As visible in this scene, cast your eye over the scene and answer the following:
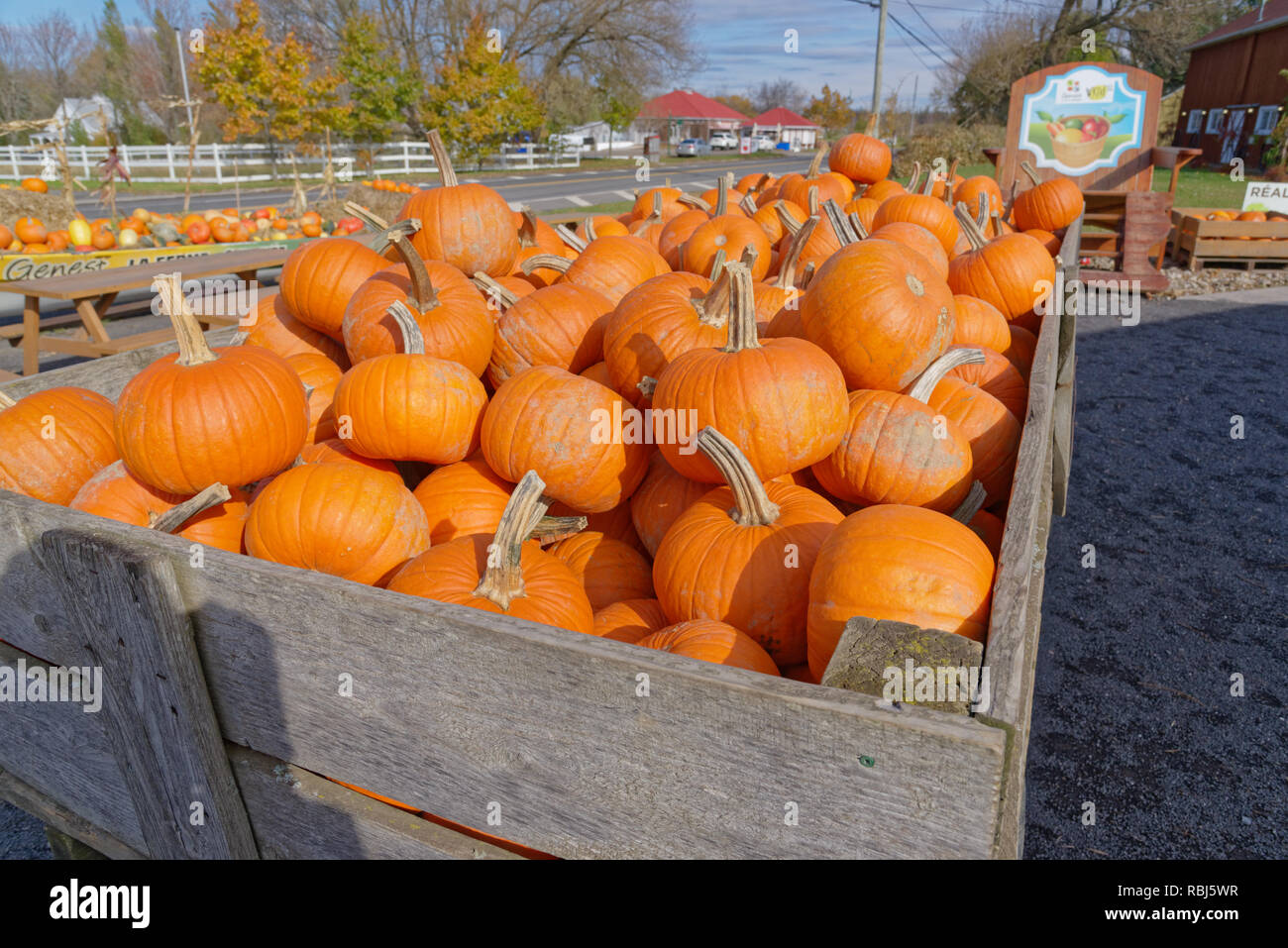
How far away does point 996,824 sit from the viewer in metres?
0.84

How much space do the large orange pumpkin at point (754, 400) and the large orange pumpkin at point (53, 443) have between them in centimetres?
147

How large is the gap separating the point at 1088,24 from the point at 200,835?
38382 millimetres

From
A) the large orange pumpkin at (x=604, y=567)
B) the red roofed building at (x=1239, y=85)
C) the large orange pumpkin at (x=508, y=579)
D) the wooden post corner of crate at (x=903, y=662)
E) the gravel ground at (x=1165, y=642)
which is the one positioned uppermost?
the red roofed building at (x=1239, y=85)

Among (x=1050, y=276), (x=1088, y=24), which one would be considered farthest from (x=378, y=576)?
(x=1088, y=24)

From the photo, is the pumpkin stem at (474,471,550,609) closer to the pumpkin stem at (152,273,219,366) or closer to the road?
the pumpkin stem at (152,273,219,366)

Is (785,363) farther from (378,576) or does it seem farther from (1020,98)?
(1020,98)

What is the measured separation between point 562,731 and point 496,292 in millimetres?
1828

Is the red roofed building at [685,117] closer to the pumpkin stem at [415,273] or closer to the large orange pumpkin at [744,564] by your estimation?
the pumpkin stem at [415,273]

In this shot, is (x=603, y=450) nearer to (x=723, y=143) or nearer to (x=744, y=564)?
(x=744, y=564)

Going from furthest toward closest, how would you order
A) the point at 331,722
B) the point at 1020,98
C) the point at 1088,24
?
the point at 1088,24, the point at 1020,98, the point at 331,722

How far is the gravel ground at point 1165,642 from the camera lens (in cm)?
253

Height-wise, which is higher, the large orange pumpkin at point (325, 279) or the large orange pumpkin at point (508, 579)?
the large orange pumpkin at point (325, 279)

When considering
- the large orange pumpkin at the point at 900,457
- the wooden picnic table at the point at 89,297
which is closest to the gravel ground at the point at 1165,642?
the large orange pumpkin at the point at 900,457

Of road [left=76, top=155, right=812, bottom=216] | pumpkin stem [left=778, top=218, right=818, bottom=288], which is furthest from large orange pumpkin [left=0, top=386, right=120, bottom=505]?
road [left=76, top=155, right=812, bottom=216]
